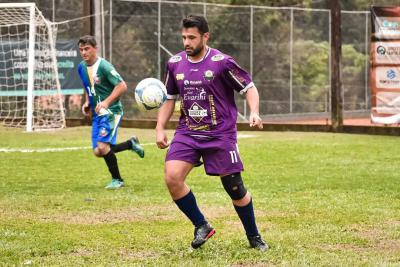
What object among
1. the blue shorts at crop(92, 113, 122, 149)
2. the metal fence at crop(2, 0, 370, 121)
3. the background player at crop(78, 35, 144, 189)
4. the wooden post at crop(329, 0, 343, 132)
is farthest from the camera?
the metal fence at crop(2, 0, 370, 121)

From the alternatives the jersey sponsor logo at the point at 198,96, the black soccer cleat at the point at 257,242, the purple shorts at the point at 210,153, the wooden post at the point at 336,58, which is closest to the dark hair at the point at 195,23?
the jersey sponsor logo at the point at 198,96

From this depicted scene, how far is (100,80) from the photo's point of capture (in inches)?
Result: 437

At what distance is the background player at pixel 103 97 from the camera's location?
1091 cm

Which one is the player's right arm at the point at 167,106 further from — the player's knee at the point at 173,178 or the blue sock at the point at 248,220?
the blue sock at the point at 248,220

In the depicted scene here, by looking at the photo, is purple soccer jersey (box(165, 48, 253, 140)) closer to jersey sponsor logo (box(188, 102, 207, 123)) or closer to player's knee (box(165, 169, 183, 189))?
jersey sponsor logo (box(188, 102, 207, 123))

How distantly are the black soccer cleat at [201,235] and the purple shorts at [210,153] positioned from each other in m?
0.41

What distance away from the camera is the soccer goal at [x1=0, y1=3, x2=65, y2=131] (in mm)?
21109

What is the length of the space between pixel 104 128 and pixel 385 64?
946cm

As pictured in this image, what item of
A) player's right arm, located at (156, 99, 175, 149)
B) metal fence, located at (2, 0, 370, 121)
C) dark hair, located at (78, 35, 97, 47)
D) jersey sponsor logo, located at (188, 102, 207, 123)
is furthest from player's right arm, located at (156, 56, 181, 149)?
metal fence, located at (2, 0, 370, 121)

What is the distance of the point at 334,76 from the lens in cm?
1964

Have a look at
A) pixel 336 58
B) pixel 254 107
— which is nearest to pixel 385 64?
pixel 336 58

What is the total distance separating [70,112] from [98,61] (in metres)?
11.9

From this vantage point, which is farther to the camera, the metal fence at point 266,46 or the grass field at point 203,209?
the metal fence at point 266,46

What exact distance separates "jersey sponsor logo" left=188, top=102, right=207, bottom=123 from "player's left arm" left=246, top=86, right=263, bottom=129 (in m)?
0.34
